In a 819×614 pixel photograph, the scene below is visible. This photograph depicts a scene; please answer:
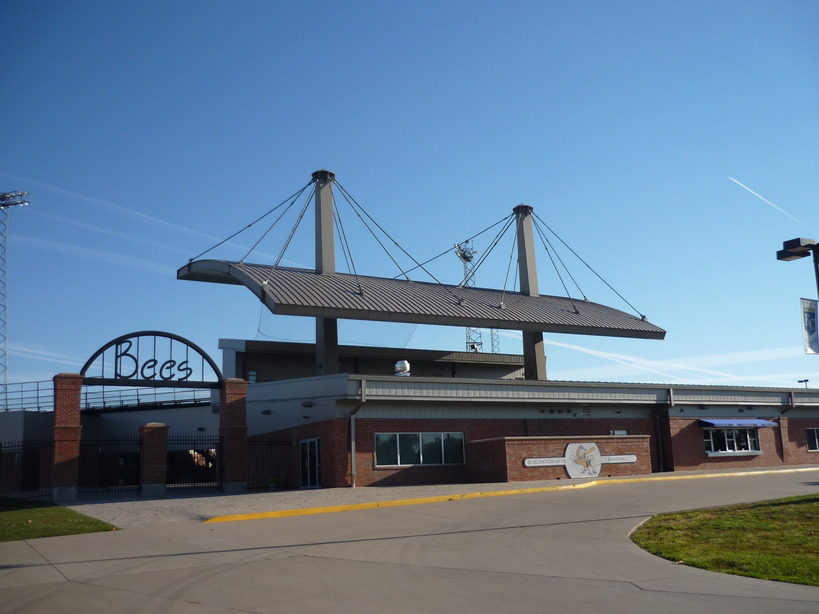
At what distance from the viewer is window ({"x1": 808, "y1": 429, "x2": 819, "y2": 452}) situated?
1574 inches

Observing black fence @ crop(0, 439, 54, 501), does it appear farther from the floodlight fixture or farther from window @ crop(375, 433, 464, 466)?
the floodlight fixture

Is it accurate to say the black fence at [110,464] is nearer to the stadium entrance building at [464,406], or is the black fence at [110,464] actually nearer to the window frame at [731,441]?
the stadium entrance building at [464,406]

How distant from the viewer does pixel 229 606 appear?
9031 mm

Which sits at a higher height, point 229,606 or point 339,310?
point 339,310

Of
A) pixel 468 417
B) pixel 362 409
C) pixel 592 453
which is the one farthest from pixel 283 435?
pixel 592 453

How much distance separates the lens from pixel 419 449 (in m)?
29.8

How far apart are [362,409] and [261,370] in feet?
50.4

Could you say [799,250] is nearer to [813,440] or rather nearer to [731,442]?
[731,442]

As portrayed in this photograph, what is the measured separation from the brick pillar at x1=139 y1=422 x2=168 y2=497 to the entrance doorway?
17.9ft

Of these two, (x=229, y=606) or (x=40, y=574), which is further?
(x=40, y=574)

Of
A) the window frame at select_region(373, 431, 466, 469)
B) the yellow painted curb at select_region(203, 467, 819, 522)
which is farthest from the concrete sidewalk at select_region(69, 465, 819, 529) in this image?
the window frame at select_region(373, 431, 466, 469)

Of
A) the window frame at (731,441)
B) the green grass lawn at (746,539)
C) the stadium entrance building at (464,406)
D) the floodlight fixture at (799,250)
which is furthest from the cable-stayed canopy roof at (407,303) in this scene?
the floodlight fixture at (799,250)

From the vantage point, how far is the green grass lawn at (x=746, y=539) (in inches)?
428

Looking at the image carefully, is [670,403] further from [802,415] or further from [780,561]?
[780,561]
